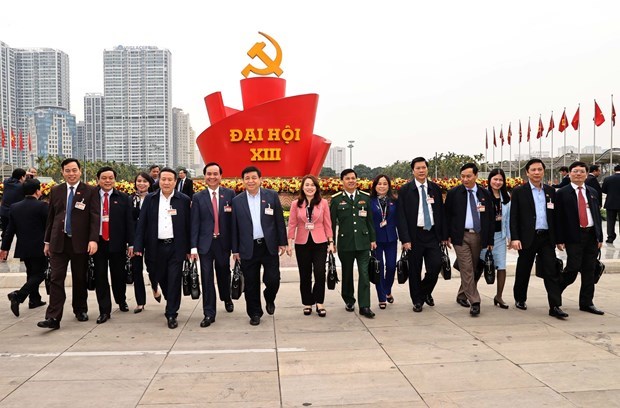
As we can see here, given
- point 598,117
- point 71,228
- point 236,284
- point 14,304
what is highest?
point 598,117

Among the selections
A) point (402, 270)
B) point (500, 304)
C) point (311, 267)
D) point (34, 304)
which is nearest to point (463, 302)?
point (500, 304)

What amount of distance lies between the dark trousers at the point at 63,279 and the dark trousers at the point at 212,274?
114 centimetres

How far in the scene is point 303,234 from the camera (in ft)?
17.6

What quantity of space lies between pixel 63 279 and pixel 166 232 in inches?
40.7

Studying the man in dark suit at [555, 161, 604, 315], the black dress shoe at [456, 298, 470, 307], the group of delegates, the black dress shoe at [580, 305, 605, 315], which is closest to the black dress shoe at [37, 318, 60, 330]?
the group of delegates

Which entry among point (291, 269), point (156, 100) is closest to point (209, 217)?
point (291, 269)

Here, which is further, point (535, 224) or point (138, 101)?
point (138, 101)

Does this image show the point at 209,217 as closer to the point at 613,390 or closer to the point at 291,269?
the point at 291,269

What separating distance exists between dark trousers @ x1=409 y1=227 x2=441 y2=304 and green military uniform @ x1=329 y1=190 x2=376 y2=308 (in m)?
0.47

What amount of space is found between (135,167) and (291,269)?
192ft

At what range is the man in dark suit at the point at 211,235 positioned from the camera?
5066 mm

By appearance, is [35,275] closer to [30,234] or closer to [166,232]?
[30,234]

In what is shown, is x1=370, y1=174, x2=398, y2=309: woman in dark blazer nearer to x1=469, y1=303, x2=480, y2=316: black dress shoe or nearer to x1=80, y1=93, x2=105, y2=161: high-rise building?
x1=469, y1=303, x2=480, y2=316: black dress shoe

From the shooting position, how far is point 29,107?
67812 millimetres
